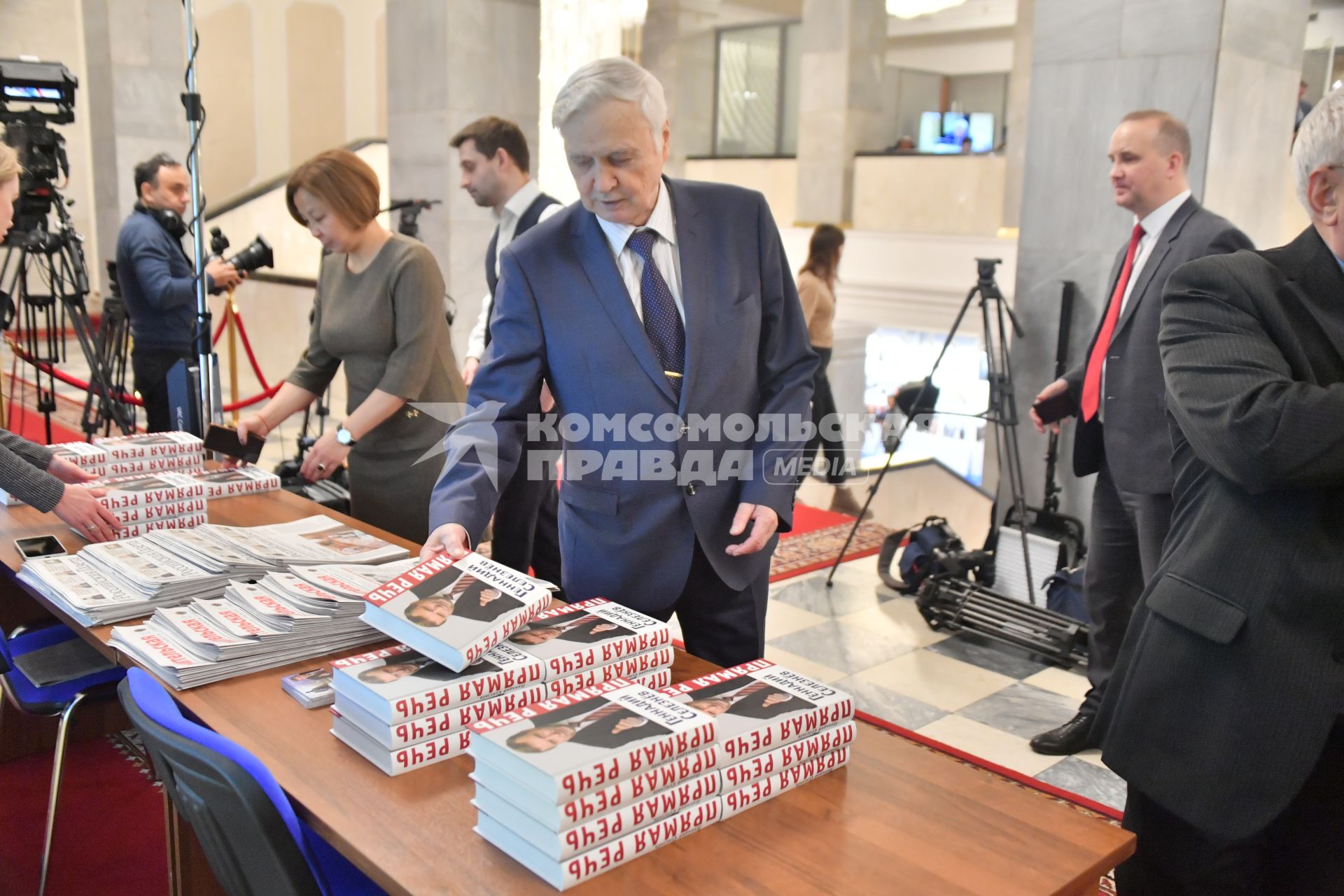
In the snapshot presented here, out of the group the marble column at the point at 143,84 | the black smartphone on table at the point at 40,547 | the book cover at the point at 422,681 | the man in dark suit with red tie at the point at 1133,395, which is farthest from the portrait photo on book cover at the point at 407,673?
the marble column at the point at 143,84

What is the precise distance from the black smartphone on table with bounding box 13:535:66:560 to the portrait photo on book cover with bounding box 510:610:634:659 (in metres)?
1.30

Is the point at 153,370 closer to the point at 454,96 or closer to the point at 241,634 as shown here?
the point at 454,96

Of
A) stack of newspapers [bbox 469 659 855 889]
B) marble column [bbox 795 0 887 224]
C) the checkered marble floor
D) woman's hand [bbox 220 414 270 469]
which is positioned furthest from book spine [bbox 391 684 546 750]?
marble column [bbox 795 0 887 224]

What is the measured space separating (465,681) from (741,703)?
39cm

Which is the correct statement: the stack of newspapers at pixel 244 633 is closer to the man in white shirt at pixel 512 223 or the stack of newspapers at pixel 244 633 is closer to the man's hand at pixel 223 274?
the man in white shirt at pixel 512 223

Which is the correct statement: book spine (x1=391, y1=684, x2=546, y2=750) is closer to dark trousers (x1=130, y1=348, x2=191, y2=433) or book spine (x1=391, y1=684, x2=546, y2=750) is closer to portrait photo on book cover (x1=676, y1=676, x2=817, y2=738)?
portrait photo on book cover (x1=676, y1=676, x2=817, y2=738)

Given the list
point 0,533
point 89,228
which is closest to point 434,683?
point 0,533

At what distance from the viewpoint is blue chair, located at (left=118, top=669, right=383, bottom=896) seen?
131cm

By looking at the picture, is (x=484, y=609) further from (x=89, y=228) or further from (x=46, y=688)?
(x=89, y=228)

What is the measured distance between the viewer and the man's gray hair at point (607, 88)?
6.00 ft

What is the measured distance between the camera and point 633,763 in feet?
4.14

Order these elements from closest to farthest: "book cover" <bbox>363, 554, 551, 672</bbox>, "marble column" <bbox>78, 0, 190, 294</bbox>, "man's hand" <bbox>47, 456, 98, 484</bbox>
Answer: "book cover" <bbox>363, 554, 551, 672</bbox>, "man's hand" <bbox>47, 456, 98, 484</bbox>, "marble column" <bbox>78, 0, 190, 294</bbox>

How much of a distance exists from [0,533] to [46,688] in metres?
0.43

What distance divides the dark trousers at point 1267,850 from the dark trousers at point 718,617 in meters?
0.77
